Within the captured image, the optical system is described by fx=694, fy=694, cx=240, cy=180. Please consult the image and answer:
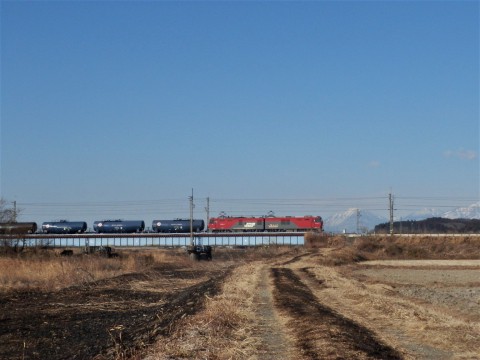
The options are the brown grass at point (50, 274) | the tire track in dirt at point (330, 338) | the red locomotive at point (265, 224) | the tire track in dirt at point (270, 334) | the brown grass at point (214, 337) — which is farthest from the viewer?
the red locomotive at point (265, 224)

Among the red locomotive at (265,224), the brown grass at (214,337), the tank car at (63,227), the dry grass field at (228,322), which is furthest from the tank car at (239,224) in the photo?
the brown grass at (214,337)

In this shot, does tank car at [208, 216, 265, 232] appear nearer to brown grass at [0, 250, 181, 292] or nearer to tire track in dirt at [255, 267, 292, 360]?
brown grass at [0, 250, 181, 292]

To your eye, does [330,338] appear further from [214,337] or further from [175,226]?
[175,226]

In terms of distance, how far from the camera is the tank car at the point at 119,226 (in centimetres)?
13062

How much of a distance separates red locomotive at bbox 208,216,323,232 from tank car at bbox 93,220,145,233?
13543 mm

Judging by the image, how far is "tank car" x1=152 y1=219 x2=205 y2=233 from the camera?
5025 inches

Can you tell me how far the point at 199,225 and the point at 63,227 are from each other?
25.6 meters

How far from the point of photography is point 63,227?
130 metres

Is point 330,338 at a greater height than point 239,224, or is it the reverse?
point 239,224

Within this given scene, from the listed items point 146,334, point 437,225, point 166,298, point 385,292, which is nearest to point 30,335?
point 146,334

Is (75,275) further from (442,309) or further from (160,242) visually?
(160,242)

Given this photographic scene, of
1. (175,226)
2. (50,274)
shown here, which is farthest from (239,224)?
(50,274)

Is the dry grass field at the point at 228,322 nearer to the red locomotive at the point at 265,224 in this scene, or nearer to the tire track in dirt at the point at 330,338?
the tire track in dirt at the point at 330,338

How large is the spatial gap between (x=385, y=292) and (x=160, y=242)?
305 ft
